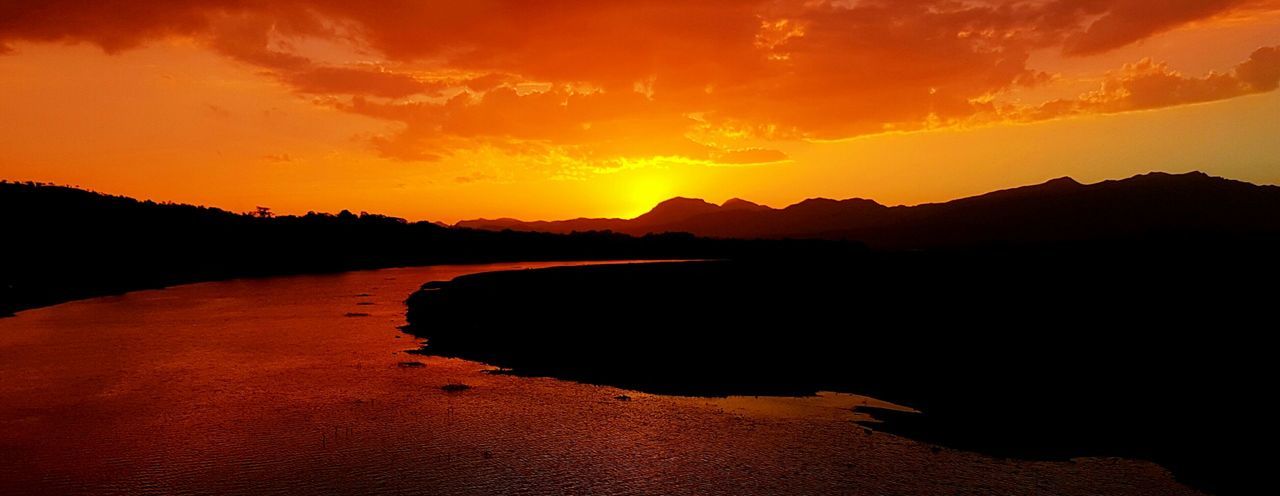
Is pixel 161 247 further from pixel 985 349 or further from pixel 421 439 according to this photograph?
pixel 985 349

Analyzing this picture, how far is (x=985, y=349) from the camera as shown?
33.4 metres

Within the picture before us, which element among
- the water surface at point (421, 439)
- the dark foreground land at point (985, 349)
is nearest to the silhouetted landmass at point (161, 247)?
the water surface at point (421, 439)

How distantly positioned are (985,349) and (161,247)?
5525 inches

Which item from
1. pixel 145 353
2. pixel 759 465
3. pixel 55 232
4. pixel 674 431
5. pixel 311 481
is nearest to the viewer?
pixel 311 481

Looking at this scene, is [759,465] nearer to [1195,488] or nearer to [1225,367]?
[1195,488]

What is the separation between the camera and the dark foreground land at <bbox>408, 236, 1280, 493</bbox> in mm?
21953

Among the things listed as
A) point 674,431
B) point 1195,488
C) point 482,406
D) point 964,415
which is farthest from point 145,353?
point 1195,488

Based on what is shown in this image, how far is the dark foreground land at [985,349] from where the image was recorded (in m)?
22.0

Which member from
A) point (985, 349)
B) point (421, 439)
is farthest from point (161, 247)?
point (985, 349)

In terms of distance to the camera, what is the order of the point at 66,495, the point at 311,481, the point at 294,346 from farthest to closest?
the point at 294,346 → the point at 311,481 → the point at 66,495

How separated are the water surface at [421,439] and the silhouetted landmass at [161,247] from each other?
125 feet

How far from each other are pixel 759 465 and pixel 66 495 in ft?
53.3

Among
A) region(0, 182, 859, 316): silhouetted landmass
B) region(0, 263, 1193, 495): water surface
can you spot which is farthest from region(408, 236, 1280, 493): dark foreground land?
region(0, 182, 859, 316): silhouetted landmass

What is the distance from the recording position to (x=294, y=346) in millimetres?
40688
